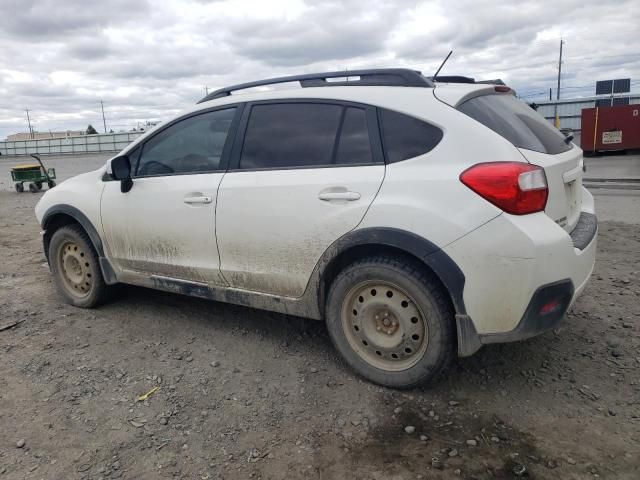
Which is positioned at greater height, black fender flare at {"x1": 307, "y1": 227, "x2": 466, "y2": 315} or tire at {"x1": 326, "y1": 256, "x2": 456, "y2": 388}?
black fender flare at {"x1": 307, "y1": 227, "x2": 466, "y2": 315}

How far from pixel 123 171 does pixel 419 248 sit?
2.47 metres

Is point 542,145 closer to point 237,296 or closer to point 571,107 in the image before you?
point 237,296

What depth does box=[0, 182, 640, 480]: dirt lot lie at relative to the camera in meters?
2.51

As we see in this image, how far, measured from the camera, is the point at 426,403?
2986 millimetres

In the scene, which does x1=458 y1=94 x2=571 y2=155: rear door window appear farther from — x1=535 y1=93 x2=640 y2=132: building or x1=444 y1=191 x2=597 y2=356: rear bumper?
x1=535 y1=93 x2=640 y2=132: building

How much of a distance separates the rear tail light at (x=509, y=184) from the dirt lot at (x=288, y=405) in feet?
3.71

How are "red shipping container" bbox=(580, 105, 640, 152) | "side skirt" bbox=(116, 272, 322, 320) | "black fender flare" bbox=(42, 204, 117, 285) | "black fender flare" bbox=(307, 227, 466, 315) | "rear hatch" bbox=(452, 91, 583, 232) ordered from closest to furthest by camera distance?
"black fender flare" bbox=(307, 227, 466, 315) < "rear hatch" bbox=(452, 91, 583, 232) < "side skirt" bbox=(116, 272, 322, 320) < "black fender flare" bbox=(42, 204, 117, 285) < "red shipping container" bbox=(580, 105, 640, 152)

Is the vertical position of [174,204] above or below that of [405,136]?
below

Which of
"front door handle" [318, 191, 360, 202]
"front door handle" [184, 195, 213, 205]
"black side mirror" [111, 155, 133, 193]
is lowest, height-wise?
"front door handle" [184, 195, 213, 205]

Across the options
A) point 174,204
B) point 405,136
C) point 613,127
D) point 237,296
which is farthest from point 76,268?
point 613,127

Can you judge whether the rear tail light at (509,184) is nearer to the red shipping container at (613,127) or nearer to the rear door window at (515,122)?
the rear door window at (515,122)

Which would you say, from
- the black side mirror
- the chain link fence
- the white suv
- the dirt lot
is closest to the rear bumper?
the white suv

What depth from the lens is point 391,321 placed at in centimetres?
307

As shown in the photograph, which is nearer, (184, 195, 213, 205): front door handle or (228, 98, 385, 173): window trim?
(228, 98, 385, 173): window trim
